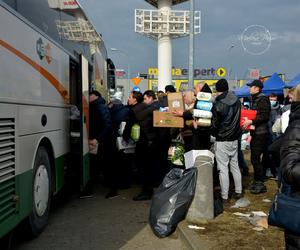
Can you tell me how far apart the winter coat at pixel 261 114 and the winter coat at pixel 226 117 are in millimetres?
1173

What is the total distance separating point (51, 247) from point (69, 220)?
51.7 inches

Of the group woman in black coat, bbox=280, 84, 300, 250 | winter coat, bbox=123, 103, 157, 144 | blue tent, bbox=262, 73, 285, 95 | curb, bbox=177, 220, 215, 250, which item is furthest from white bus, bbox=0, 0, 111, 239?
blue tent, bbox=262, 73, 285, 95

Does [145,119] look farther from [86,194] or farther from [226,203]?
[226,203]

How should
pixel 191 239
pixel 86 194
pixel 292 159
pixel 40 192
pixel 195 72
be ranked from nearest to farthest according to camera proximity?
1. pixel 292 159
2. pixel 191 239
3. pixel 40 192
4. pixel 86 194
5. pixel 195 72

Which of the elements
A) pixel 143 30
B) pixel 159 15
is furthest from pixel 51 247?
pixel 143 30

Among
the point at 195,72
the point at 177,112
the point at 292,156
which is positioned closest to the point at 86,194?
the point at 177,112

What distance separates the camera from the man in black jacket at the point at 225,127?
7.25 m

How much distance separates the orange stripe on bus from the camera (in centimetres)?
464

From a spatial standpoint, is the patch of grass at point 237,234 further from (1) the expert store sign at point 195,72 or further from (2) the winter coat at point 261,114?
(1) the expert store sign at point 195,72

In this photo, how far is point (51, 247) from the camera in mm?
5570

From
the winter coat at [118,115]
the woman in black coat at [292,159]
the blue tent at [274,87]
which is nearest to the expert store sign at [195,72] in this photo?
the blue tent at [274,87]

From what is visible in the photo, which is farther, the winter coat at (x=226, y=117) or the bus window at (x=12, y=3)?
the winter coat at (x=226, y=117)

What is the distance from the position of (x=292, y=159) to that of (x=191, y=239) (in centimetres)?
297

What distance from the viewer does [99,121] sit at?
8.35 m
